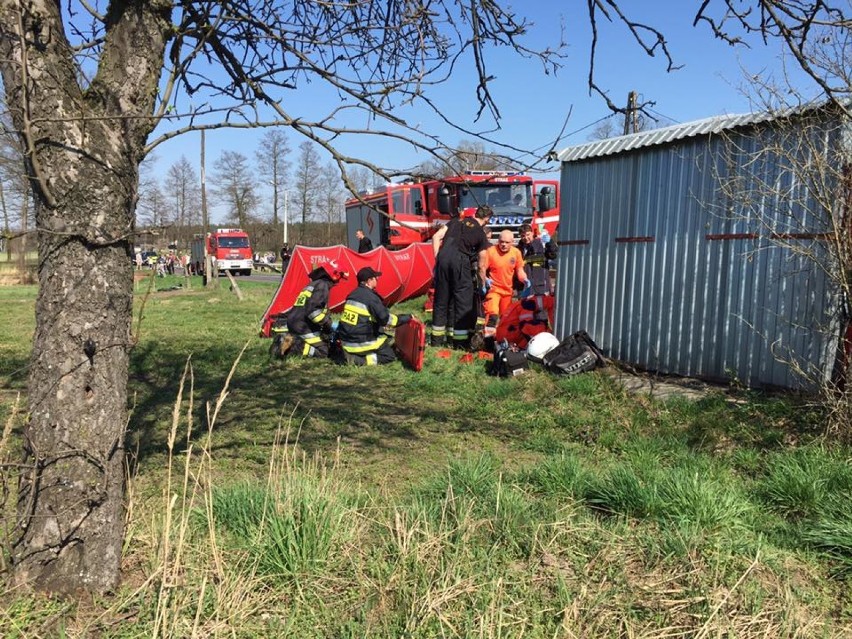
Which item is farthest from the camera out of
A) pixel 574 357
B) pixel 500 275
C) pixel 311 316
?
pixel 500 275

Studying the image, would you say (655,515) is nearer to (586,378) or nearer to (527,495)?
(527,495)

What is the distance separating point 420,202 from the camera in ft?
60.0

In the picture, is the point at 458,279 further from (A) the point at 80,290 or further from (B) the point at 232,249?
(B) the point at 232,249

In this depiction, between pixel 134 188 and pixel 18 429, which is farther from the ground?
pixel 134 188

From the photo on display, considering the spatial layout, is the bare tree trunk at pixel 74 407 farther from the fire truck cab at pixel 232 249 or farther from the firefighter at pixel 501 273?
the fire truck cab at pixel 232 249

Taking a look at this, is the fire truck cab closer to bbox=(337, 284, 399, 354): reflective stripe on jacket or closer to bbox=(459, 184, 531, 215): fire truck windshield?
bbox=(459, 184, 531, 215): fire truck windshield

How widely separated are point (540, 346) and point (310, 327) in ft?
9.92

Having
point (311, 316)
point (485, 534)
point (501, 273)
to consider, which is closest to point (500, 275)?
point (501, 273)

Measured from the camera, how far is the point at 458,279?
30.3ft

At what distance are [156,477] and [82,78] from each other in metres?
2.48

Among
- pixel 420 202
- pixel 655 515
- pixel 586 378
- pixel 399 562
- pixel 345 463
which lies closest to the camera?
pixel 399 562

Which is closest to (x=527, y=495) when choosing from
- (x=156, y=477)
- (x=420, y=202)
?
(x=156, y=477)

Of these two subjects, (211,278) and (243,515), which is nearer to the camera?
(243,515)

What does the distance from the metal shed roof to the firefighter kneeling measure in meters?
3.53
